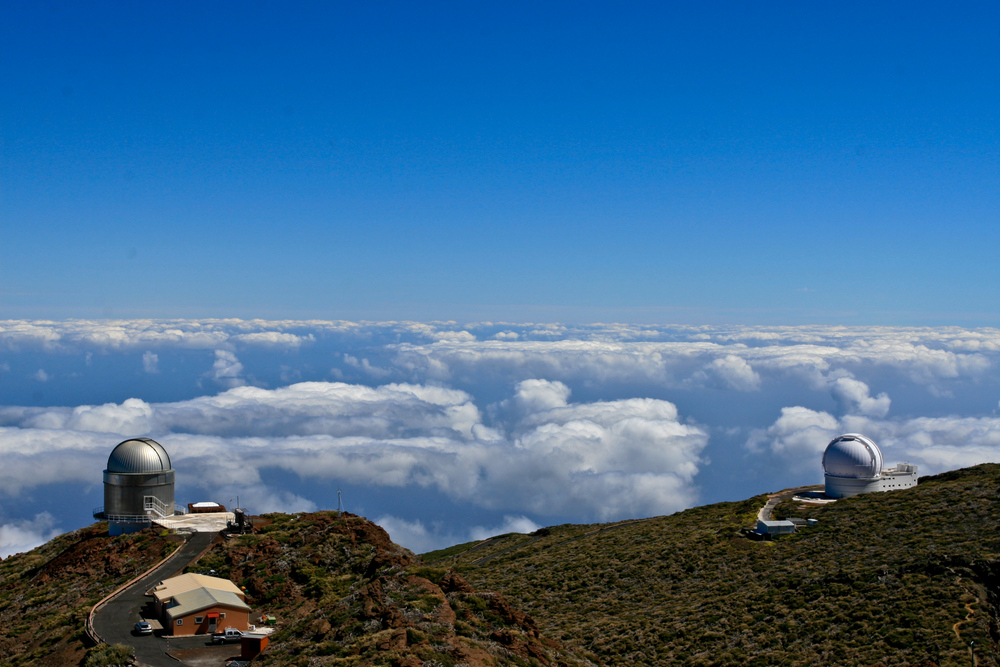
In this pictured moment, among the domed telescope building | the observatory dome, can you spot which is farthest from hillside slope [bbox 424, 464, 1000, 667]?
the observatory dome

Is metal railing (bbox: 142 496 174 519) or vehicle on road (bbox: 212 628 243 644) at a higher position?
metal railing (bbox: 142 496 174 519)

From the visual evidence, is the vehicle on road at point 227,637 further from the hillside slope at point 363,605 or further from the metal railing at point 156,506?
the metal railing at point 156,506

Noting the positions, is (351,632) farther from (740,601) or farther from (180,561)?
(740,601)

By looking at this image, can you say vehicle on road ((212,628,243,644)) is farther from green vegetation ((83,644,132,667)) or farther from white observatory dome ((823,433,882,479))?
white observatory dome ((823,433,882,479))

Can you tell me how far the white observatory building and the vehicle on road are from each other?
4453 centimetres

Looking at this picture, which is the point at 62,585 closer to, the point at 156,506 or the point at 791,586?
the point at 156,506

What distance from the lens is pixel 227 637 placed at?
2392cm

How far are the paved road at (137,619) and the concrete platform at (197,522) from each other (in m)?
3.10

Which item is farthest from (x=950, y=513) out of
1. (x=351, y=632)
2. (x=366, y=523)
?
(x=351, y=632)

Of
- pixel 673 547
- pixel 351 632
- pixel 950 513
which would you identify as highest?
pixel 351 632

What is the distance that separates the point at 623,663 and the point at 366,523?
1456 cm

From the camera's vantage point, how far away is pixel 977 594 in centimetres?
3017

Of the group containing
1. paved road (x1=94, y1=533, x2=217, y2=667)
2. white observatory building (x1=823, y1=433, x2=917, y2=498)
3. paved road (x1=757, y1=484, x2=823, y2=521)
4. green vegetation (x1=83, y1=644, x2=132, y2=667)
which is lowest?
paved road (x1=757, y1=484, x2=823, y2=521)

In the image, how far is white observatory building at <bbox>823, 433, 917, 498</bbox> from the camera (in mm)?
51500
